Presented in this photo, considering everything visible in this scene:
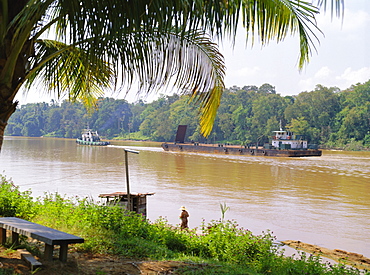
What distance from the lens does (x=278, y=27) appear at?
316cm

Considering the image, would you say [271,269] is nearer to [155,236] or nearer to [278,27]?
[155,236]

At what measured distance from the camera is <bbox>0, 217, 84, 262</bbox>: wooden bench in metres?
3.00

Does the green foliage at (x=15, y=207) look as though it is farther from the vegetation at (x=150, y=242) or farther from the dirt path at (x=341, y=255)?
the dirt path at (x=341, y=255)

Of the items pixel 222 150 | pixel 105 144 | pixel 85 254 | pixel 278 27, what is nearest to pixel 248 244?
pixel 85 254

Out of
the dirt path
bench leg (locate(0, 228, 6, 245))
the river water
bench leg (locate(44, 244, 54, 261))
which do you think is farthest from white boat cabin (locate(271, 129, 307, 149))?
bench leg (locate(44, 244, 54, 261))

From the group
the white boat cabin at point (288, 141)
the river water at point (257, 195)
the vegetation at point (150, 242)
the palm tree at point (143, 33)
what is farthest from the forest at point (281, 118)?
the palm tree at point (143, 33)

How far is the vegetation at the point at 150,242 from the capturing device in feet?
13.8

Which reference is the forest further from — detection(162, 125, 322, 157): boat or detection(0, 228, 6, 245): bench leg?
detection(0, 228, 6, 245): bench leg

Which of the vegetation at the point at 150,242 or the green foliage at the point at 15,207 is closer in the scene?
the vegetation at the point at 150,242

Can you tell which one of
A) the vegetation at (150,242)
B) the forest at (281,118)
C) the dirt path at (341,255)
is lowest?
the dirt path at (341,255)

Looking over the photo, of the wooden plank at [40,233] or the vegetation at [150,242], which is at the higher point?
the wooden plank at [40,233]

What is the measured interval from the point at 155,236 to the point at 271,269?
1.47 m

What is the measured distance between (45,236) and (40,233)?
0.13 meters

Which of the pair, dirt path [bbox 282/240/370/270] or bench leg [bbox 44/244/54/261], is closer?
bench leg [bbox 44/244/54/261]
